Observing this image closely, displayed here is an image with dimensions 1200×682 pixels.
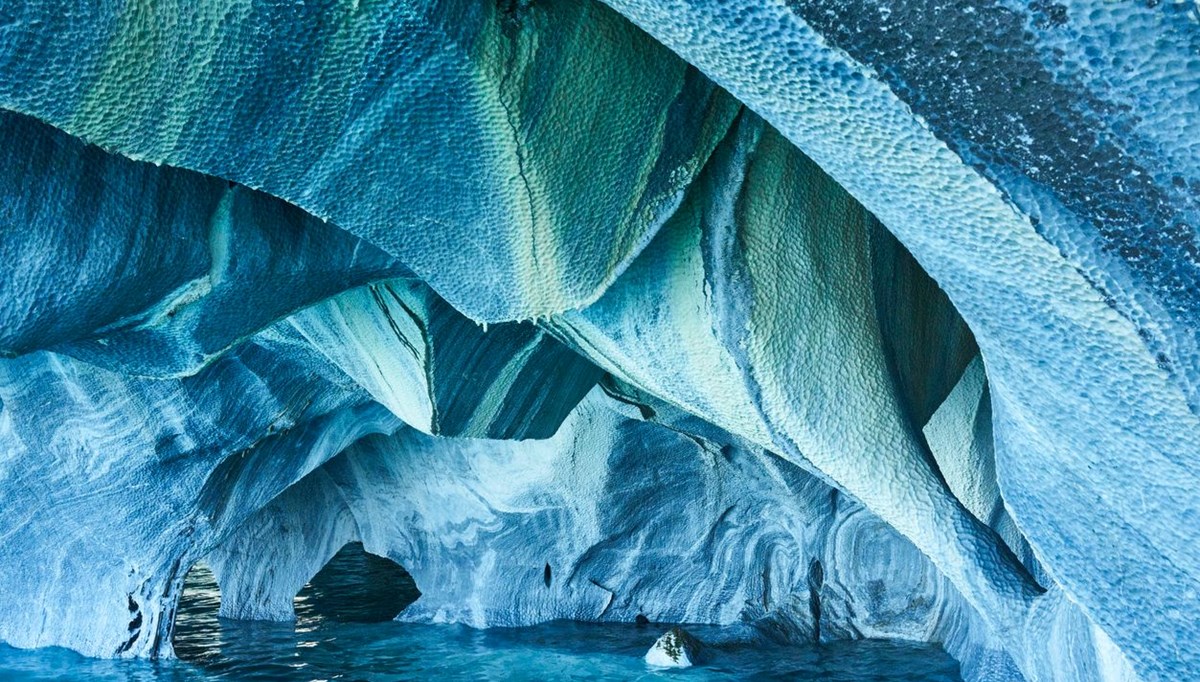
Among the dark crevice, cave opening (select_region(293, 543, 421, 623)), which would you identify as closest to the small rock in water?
the dark crevice

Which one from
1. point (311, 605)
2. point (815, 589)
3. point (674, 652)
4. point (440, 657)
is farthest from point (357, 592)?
point (815, 589)

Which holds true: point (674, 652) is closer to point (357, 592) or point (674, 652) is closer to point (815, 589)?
point (815, 589)

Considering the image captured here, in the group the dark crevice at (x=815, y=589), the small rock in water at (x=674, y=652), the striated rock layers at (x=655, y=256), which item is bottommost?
the small rock in water at (x=674, y=652)

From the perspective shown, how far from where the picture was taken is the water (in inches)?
255

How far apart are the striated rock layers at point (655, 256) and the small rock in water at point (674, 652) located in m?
1.48

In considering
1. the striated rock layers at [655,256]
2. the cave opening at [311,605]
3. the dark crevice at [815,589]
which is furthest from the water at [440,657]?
the striated rock layers at [655,256]

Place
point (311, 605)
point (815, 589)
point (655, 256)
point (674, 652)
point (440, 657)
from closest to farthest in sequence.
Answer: point (655, 256) < point (674, 652) < point (440, 657) < point (815, 589) < point (311, 605)

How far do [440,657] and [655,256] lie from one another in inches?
174

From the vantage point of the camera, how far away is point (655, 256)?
138 inches

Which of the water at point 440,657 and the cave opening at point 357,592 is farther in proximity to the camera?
the cave opening at point 357,592

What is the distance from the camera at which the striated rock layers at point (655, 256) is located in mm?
1820

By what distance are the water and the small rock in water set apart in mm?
102

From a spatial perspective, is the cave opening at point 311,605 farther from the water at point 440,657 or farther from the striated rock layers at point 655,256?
the striated rock layers at point 655,256

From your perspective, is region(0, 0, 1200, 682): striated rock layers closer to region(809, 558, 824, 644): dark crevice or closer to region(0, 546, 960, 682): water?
region(0, 546, 960, 682): water
